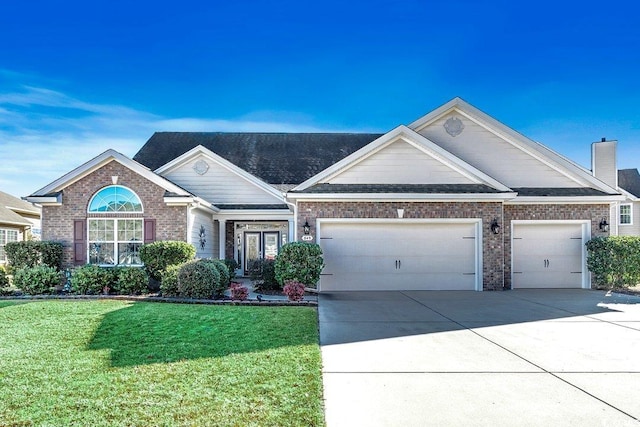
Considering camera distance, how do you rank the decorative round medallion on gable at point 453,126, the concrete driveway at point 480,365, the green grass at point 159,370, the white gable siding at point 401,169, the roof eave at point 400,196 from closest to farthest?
1. the green grass at point 159,370
2. the concrete driveway at point 480,365
3. the roof eave at point 400,196
4. the white gable siding at point 401,169
5. the decorative round medallion on gable at point 453,126

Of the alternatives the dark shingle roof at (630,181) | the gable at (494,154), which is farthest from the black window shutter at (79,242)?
the dark shingle roof at (630,181)

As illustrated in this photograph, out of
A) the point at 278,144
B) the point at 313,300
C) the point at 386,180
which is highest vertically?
the point at 278,144

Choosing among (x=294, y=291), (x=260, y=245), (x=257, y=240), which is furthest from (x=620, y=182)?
(x=294, y=291)

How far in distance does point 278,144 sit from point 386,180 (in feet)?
33.7

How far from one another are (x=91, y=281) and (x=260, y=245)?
27.6 feet

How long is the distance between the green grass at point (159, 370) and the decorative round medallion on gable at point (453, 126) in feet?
29.7

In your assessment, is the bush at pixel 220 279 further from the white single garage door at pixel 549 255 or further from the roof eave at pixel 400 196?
the white single garage door at pixel 549 255

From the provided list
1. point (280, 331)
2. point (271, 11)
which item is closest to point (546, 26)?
point (271, 11)

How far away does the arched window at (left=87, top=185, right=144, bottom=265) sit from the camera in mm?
14516

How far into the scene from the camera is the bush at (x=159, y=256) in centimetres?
1341

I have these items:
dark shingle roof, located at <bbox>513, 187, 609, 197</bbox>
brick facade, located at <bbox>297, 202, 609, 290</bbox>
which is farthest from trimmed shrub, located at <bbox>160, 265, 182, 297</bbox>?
dark shingle roof, located at <bbox>513, 187, 609, 197</bbox>

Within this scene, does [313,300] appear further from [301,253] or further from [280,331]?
[280,331]

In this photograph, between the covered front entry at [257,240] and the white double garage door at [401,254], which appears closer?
the white double garage door at [401,254]

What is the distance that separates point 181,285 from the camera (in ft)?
37.9
